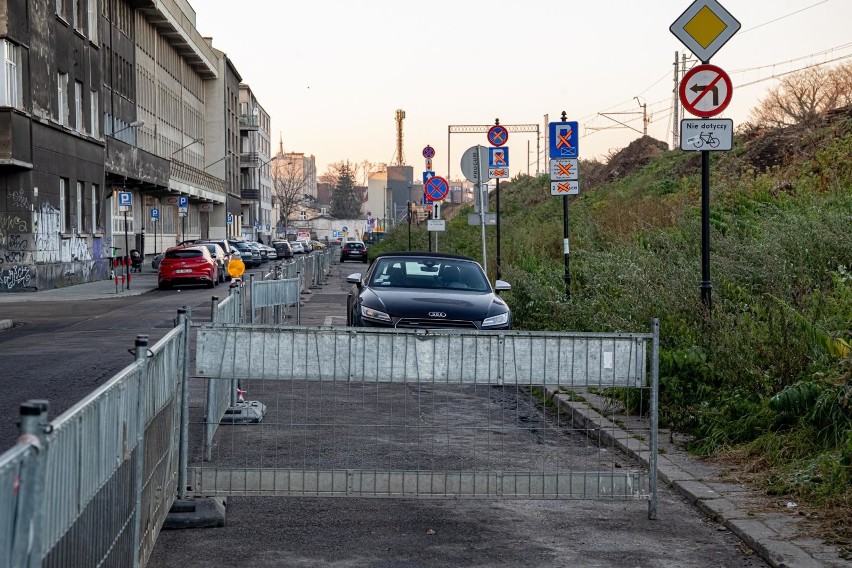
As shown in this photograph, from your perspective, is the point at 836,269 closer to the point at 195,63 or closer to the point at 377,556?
the point at 377,556

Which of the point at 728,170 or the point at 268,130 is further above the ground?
the point at 268,130

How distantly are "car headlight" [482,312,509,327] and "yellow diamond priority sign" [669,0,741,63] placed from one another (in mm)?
4093

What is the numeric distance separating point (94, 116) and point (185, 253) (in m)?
7.89

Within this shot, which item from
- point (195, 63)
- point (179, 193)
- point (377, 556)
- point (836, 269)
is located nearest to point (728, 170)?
point (836, 269)

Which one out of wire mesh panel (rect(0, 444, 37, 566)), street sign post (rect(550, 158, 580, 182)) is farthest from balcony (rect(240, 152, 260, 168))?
wire mesh panel (rect(0, 444, 37, 566))

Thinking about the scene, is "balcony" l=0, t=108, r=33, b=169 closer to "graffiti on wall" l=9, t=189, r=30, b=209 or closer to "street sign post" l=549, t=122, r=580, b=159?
"graffiti on wall" l=9, t=189, r=30, b=209

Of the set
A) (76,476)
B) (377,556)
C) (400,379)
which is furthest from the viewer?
(400,379)

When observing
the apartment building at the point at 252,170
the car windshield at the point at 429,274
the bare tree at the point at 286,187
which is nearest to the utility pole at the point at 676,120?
the car windshield at the point at 429,274

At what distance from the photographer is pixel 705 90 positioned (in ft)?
37.1

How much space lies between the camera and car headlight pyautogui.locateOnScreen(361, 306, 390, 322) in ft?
45.4

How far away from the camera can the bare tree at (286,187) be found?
543 ft

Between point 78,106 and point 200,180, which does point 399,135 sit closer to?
point 200,180

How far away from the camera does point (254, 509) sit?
7281 mm

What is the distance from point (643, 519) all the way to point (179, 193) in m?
68.6
